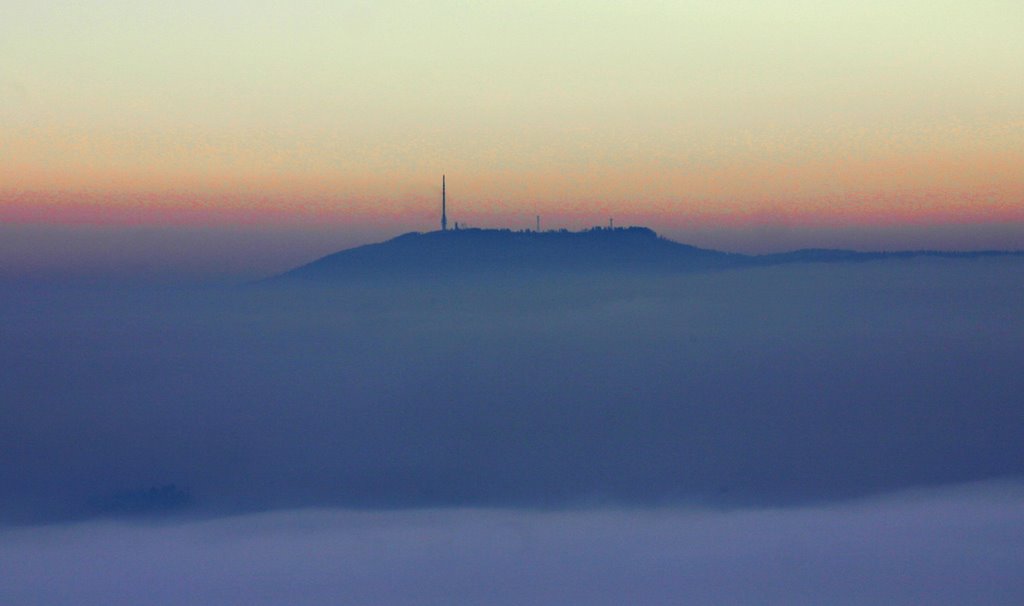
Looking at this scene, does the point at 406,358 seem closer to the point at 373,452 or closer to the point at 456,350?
the point at 456,350

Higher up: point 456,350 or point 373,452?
point 456,350

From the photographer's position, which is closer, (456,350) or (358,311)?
(456,350)

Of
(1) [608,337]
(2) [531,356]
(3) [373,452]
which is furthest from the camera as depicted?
(1) [608,337]

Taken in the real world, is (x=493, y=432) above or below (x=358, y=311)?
below

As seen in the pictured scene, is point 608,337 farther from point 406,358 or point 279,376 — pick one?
point 279,376

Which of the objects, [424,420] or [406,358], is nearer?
[424,420]

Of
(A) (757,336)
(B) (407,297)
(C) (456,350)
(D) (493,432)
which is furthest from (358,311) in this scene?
(A) (757,336)

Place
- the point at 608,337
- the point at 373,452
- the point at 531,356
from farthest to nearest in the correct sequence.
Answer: the point at 608,337 < the point at 531,356 < the point at 373,452

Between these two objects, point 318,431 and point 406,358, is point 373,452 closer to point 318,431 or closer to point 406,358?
point 318,431

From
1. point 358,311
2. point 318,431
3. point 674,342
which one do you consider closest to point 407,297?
point 358,311
